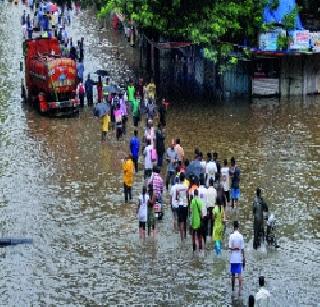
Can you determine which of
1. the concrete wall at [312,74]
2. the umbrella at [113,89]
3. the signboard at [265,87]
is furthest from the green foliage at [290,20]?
the umbrella at [113,89]

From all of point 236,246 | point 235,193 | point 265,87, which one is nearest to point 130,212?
point 235,193

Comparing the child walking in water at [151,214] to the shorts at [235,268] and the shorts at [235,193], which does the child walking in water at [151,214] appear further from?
the shorts at [235,268]

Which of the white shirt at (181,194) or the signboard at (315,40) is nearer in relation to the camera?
the white shirt at (181,194)

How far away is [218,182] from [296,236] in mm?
2479

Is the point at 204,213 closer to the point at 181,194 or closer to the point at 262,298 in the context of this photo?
the point at 181,194

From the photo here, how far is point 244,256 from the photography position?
19.6 m

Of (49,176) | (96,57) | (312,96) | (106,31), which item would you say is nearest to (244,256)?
(49,176)

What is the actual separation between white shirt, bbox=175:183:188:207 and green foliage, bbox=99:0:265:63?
13.7m

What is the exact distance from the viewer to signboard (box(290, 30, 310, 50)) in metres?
34.8

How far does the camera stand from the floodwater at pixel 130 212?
18531 millimetres

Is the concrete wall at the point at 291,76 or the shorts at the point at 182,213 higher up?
the concrete wall at the point at 291,76

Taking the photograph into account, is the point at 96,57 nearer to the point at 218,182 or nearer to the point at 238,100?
the point at 238,100

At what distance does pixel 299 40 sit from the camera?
34875 millimetres

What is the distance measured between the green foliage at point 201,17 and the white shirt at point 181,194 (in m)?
13.7
